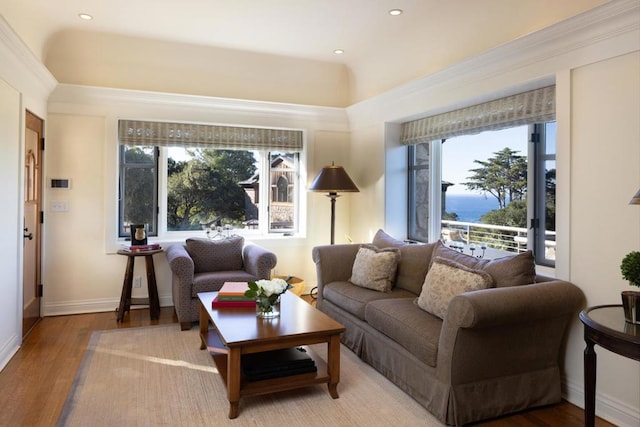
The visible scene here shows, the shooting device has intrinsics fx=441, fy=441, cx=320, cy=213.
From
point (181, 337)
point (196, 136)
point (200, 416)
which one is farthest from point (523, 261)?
point (196, 136)

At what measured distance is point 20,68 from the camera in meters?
3.27

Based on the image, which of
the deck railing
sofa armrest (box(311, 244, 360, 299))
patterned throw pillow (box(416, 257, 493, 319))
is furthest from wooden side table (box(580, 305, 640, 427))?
sofa armrest (box(311, 244, 360, 299))

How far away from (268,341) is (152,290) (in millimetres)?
2321

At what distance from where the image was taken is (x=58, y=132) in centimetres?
432

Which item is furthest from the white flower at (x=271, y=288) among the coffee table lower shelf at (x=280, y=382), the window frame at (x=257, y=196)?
the window frame at (x=257, y=196)

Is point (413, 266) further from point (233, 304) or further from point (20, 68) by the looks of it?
point (20, 68)

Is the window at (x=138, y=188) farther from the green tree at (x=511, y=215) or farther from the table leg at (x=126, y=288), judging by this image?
the green tree at (x=511, y=215)

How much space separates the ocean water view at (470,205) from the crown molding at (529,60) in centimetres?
80

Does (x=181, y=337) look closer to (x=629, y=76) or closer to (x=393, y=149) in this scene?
(x=393, y=149)

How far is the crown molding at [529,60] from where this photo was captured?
2342 mm

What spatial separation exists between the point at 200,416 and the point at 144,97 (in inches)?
130

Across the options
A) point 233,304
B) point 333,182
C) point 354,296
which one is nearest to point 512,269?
point 354,296

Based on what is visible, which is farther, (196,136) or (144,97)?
(196,136)

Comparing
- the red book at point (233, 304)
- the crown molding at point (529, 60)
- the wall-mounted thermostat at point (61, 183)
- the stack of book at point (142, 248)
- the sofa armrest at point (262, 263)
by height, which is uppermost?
the crown molding at point (529, 60)
